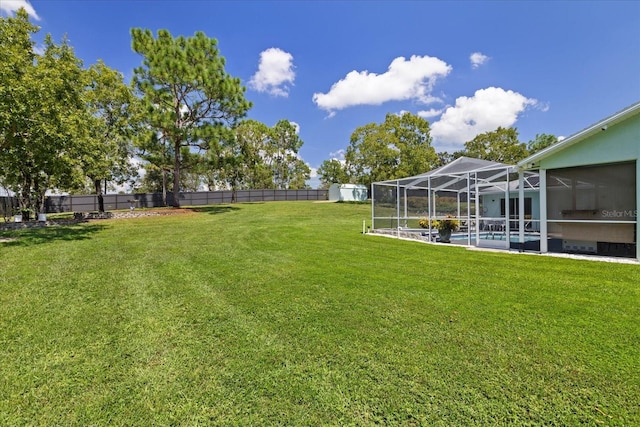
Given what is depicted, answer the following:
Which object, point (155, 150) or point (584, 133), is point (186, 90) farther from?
point (584, 133)

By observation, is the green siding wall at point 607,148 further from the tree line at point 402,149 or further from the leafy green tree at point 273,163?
the leafy green tree at point 273,163

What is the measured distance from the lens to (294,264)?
5742 mm

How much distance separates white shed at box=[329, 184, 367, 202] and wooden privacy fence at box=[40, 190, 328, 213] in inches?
201

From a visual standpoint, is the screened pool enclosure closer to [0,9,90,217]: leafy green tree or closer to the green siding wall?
the green siding wall

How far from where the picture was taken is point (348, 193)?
3034cm

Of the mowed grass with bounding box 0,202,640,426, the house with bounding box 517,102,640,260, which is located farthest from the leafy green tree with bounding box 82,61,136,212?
the house with bounding box 517,102,640,260

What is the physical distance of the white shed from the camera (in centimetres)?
3016

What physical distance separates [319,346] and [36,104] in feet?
34.7

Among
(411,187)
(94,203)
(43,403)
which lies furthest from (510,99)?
(94,203)

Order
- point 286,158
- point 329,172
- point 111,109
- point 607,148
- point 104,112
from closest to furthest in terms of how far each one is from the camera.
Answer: point 607,148 < point 104,112 < point 111,109 < point 286,158 < point 329,172

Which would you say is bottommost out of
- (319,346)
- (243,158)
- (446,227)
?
(319,346)

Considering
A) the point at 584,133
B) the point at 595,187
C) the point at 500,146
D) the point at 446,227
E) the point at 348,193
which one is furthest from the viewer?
the point at 500,146

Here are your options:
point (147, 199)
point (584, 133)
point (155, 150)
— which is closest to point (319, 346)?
point (584, 133)

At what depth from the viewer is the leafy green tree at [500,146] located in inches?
1180
